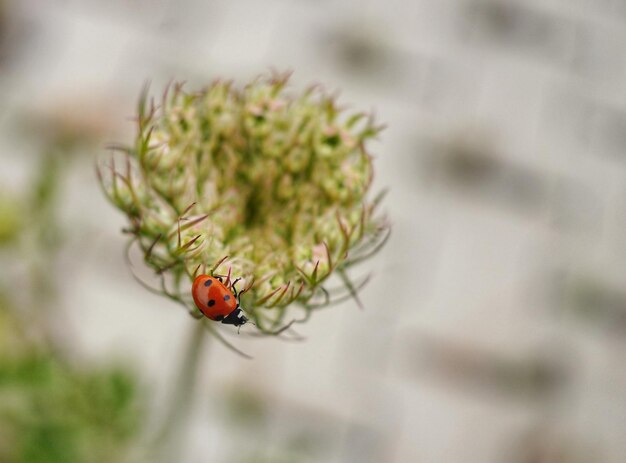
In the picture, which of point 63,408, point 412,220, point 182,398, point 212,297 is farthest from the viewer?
point 412,220

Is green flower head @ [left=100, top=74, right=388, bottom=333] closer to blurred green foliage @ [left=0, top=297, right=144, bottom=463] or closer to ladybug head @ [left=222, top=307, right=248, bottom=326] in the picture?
ladybug head @ [left=222, top=307, right=248, bottom=326]

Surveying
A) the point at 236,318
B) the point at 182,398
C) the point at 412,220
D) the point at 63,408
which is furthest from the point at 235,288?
the point at 412,220

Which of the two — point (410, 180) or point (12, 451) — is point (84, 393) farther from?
point (410, 180)

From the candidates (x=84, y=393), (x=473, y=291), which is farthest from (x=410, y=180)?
(x=84, y=393)

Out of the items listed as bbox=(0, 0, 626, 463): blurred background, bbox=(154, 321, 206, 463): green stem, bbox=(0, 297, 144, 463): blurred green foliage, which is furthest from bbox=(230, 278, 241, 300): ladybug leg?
bbox=(0, 0, 626, 463): blurred background

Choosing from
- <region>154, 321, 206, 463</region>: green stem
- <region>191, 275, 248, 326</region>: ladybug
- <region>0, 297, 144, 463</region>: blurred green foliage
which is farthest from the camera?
<region>0, 297, 144, 463</region>: blurred green foliage

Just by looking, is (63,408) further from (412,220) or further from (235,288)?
(412,220)
